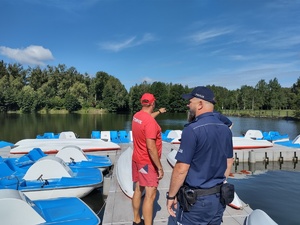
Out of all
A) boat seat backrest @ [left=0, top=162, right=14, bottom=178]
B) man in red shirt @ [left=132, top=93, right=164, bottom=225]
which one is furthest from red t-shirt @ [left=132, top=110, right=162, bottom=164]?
boat seat backrest @ [left=0, top=162, right=14, bottom=178]

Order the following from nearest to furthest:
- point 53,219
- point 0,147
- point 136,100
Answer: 1. point 53,219
2. point 0,147
3. point 136,100

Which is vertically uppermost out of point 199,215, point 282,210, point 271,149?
point 199,215

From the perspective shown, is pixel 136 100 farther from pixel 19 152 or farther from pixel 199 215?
pixel 199 215

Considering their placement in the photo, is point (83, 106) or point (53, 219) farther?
point (83, 106)

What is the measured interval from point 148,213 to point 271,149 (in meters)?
13.8

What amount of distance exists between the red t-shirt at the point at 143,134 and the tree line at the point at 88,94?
242 ft

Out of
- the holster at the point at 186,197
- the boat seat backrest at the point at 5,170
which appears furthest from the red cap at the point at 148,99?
the boat seat backrest at the point at 5,170

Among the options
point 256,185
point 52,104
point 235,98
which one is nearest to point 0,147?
point 256,185

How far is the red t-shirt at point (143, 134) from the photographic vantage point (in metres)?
3.84

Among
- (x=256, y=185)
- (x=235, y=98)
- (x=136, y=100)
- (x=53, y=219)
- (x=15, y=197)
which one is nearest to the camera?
(x=15, y=197)

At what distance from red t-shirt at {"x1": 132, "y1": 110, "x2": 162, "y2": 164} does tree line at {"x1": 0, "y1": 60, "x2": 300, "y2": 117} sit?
73.7 metres

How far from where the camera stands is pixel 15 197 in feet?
16.0

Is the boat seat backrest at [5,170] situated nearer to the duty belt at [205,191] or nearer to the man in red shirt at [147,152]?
the man in red shirt at [147,152]

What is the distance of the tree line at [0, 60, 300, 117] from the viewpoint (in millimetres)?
Result: 73062
